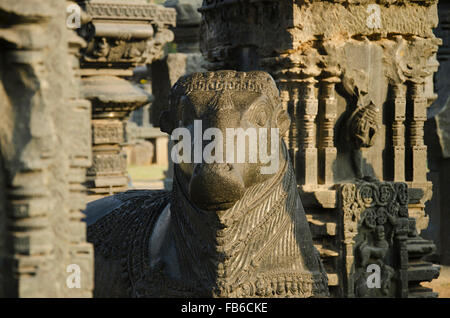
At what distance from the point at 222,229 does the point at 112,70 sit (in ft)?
16.2

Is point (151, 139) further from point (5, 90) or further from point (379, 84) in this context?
point (5, 90)

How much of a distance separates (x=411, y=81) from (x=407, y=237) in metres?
1.33

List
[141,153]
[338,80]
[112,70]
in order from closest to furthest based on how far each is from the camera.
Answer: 1. [338,80]
2. [112,70]
3. [141,153]

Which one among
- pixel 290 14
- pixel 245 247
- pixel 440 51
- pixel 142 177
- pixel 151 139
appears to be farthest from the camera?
pixel 151 139

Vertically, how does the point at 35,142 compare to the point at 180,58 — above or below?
below

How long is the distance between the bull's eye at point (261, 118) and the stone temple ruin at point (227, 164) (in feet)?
0.04

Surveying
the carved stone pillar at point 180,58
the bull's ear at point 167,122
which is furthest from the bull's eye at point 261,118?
the carved stone pillar at point 180,58

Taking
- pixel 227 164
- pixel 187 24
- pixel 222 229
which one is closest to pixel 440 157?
pixel 187 24

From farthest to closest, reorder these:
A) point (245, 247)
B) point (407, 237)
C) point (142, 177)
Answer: point (142, 177)
point (407, 237)
point (245, 247)

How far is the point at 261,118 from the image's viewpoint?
4.46 metres

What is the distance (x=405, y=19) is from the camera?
721 cm

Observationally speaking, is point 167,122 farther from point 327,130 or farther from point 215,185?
point 327,130

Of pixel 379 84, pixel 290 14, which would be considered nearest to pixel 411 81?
pixel 379 84

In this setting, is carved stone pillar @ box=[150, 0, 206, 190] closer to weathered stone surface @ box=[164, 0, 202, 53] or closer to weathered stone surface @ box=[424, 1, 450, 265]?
weathered stone surface @ box=[164, 0, 202, 53]
